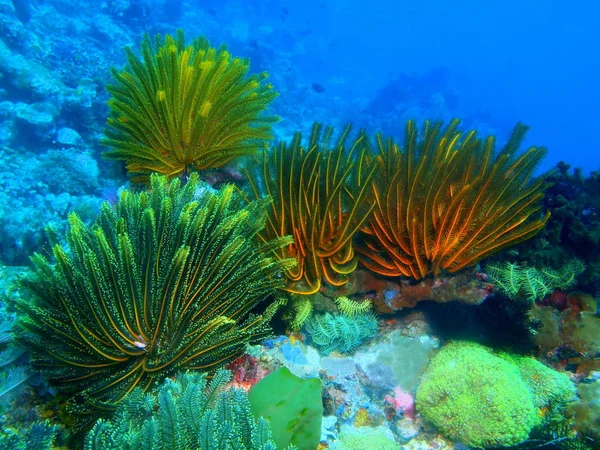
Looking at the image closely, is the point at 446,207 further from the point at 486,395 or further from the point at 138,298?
the point at 138,298

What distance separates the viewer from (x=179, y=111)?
4500mm

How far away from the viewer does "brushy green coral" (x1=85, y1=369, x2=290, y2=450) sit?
223 cm

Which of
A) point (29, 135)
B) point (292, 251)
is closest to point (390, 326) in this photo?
point (292, 251)

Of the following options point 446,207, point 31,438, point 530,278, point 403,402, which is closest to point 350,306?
point 403,402

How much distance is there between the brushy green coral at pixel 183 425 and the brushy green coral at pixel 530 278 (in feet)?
11.4

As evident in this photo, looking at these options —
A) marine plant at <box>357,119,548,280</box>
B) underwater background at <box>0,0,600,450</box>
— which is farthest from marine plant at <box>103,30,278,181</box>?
marine plant at <box>357,119,548,280</box>

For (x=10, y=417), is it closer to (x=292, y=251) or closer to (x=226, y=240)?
(x=226, y=240)

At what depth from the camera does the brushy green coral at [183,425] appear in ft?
7.33

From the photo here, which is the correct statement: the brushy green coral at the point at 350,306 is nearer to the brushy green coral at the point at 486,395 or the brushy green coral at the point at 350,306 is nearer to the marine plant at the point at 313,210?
the marine plant at the point at 313,210

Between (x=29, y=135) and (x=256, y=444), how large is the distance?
54.2ft

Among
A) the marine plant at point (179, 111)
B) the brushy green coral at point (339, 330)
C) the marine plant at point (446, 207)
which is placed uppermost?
the marine plant at point (179, 111)

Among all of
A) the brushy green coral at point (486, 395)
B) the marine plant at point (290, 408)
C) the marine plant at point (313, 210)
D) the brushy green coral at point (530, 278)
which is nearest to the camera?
the marine plant at point (290, 408)

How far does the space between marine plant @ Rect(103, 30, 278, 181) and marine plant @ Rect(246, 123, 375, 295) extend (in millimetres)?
1010

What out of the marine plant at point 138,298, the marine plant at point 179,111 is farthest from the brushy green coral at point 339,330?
the marine plant at point 179,111
